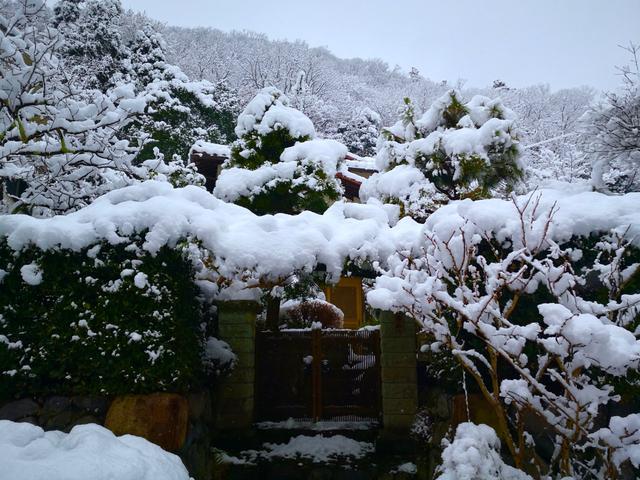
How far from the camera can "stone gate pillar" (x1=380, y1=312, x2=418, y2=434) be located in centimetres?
638

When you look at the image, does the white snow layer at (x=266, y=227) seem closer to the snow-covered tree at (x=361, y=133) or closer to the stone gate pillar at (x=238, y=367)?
the stone gate pillar at (x=238, y=367)

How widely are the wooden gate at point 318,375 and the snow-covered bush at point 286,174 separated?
105 inches

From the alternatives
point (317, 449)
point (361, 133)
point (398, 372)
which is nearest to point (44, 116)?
point (317, 449)

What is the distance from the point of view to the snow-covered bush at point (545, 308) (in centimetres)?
276

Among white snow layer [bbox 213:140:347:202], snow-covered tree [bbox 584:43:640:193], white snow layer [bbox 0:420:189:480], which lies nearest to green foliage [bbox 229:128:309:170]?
white snow layer [bbox 213:140:347:202]

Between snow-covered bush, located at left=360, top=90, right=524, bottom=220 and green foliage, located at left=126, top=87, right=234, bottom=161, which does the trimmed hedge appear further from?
green foliage, located at left=126, top=87, right=234, bottom=161

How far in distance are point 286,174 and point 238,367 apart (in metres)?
3.72

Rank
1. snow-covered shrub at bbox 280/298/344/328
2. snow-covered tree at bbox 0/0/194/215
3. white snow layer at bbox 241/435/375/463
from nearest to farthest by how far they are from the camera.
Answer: snow-covered tree at bbox 0/0/194/215 < white snow layer at bbox 241/435/375/463 < snow-covered shrub at bbox 280/298/344/328

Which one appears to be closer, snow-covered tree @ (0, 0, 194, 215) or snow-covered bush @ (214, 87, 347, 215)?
snow-covered tree @ (0, 0, 194, 215)

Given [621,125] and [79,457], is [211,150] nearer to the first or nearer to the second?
[621,125]

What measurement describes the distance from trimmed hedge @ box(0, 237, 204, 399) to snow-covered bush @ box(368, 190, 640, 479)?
6.47 feet

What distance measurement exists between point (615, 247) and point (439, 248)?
1.42m

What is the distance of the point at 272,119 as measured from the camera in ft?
31.0

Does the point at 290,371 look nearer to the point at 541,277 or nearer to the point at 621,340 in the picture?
the point at 541,277
